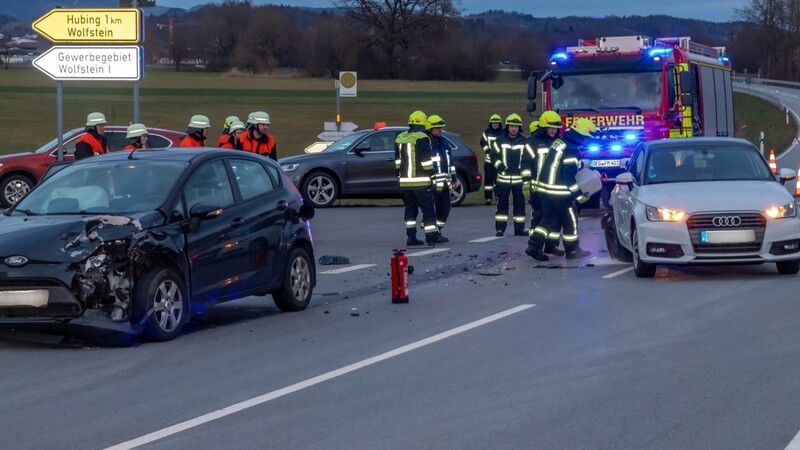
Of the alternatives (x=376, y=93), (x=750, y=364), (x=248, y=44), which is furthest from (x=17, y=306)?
(x=248, y=44)

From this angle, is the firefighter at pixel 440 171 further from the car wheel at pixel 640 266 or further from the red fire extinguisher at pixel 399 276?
the red fire extinguisher at pixel 399 276

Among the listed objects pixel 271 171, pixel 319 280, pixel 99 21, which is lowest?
pixel 319 280

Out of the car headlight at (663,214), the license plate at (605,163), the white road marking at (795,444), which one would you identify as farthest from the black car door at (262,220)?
the license plate at (605,163)

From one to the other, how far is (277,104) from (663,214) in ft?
206

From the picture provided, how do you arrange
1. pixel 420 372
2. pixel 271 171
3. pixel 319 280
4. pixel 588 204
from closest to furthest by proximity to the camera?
1. pixel 420 372
2. pixel 271 171
3. pixel 319 280
4. pixel 588 204

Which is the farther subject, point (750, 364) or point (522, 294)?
point (522, 294)

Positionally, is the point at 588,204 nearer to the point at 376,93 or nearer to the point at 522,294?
the point at 522,294

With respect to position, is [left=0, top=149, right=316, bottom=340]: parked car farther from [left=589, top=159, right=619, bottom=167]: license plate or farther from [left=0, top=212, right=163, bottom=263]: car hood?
[left=589, top=159, right=619, bottom=167]: license plate

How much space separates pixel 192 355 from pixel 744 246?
6.35 meters

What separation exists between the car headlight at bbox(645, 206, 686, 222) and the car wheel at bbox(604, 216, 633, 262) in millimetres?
1574

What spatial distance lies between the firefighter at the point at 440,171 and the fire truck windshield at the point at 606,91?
499 cm

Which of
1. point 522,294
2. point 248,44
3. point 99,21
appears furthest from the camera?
point 248,44

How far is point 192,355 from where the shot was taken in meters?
9.68

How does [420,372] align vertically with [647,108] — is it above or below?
below
